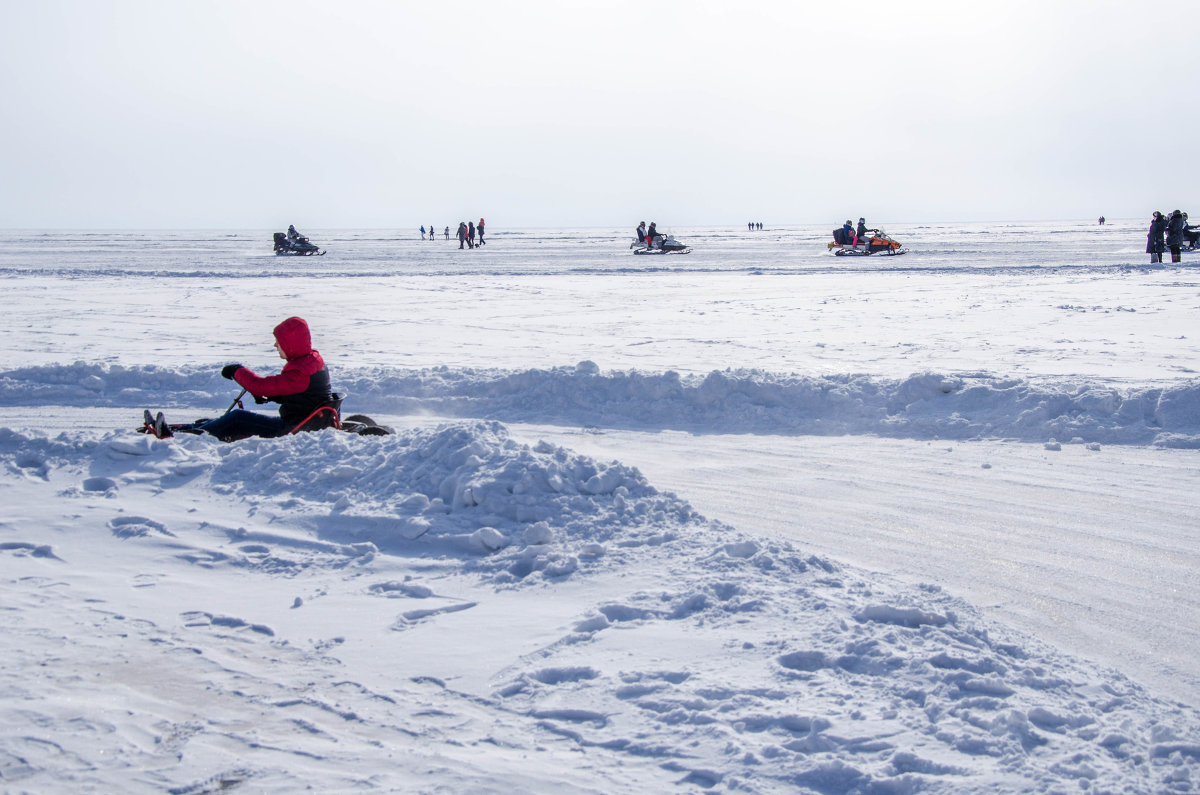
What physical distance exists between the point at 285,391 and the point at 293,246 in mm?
37663

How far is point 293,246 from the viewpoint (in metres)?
42.2

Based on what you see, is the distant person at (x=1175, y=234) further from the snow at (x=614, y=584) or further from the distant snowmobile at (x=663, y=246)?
the snow at (x=614, y=584)

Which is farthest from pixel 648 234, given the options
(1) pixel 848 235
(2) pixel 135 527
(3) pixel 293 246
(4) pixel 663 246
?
(2) pixel 135 527

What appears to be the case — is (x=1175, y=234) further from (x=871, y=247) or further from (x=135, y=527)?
(x=135, y=527)

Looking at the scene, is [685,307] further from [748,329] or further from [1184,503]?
[1184,503]

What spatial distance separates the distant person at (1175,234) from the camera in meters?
Answer: 27.4

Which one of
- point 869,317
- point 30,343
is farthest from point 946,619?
point 30,343

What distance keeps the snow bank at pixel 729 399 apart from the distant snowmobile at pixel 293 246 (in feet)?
106

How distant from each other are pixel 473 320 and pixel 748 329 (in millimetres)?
5357

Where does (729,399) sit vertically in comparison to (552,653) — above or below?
above

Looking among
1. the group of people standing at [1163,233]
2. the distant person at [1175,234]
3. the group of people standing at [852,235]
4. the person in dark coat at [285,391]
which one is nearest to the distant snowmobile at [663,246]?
the group of people standing at [852,235]

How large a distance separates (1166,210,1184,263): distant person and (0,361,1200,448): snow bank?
22517 mm

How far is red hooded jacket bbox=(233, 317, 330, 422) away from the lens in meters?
6.83

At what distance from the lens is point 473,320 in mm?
17734
